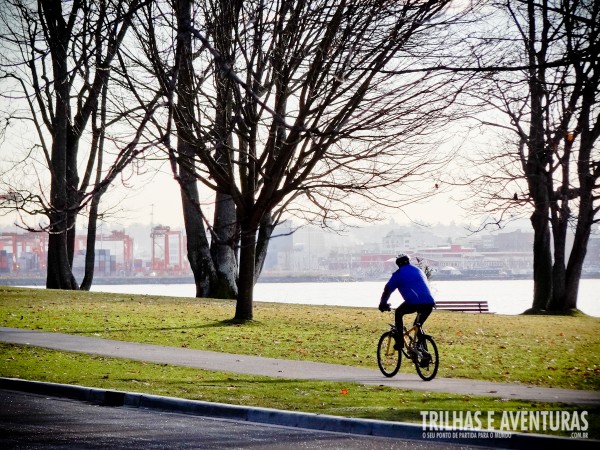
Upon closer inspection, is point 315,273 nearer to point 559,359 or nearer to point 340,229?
point 340,229

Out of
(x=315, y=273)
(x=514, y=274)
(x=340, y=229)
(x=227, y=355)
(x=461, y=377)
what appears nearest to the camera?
(x=461, y=377)

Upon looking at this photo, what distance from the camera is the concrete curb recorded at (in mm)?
8422

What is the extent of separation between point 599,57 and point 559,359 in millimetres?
7659

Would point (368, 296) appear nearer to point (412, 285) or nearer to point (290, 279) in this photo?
point (412, 285)

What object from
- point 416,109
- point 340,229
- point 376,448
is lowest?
point 376,448

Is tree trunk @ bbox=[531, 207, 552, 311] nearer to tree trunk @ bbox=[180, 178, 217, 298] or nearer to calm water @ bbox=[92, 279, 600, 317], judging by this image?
calm water @ bbox=[92, 279, 600, 317]

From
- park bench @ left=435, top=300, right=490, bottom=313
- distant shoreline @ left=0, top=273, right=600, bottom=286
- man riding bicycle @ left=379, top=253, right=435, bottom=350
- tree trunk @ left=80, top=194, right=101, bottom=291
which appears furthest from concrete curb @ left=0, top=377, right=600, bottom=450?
distant shoreline @ left=0, top=273, right=600, bottom=286

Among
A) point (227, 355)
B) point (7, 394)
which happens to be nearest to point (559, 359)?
point (227, 355)

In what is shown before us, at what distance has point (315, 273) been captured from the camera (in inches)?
5231

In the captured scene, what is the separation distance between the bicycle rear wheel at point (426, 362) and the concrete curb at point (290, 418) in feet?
12.5

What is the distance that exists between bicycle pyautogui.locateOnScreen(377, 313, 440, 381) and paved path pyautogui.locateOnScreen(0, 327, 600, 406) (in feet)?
0.51

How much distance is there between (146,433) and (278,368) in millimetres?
5617

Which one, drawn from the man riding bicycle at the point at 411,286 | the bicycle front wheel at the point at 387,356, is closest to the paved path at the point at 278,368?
the bicycle front wheel at the point at 387,356

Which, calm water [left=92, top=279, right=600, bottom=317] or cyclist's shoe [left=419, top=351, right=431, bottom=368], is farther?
calm water [left=92, top=279, right=600, bottom=317]
